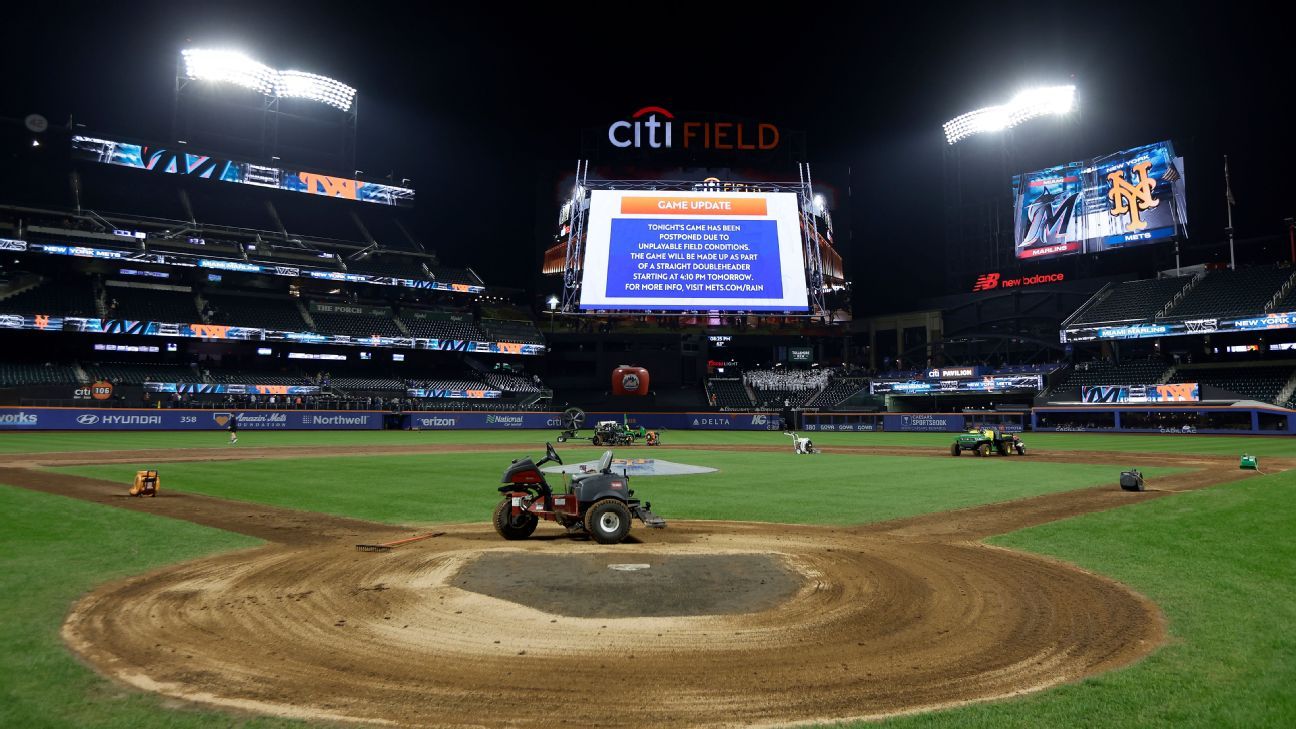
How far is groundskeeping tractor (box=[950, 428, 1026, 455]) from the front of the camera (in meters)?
29.0

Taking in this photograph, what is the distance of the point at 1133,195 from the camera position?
179 ft

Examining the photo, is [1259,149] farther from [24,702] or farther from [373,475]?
[24,702]

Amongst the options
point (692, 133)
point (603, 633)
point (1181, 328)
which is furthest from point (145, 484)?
point (692, 133)

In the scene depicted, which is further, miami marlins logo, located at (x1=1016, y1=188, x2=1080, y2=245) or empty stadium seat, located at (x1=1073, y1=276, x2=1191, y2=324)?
miami marlins logo, located at (x1=1016, y1=188, x2=1080, y2=245)

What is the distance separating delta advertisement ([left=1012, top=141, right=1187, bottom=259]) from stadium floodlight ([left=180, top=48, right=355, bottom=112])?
194 feet

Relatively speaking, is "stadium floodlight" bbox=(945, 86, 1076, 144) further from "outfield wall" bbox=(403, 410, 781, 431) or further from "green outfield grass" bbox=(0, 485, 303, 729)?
"green outfield grass" bbox=(0, 485, 303, 729)

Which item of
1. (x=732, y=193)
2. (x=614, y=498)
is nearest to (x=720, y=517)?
(x=614, y=498)

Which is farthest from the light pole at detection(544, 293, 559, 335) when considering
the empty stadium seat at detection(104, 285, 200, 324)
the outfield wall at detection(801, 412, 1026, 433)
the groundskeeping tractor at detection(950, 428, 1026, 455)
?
the groundskeeping tractor at detection(950, 428, 1026, 455)

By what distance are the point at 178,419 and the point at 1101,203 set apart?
68.4 metres

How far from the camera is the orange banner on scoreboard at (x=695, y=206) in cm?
5269

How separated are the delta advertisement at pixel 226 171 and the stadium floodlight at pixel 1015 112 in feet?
171

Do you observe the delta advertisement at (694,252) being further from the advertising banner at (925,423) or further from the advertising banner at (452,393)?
the advertising banner at (452,393)

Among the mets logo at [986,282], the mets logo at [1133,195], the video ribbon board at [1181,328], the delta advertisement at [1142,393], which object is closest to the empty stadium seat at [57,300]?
the mets logo at [986,282]

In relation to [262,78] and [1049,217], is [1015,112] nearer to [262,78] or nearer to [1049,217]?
A: [1049,217]
